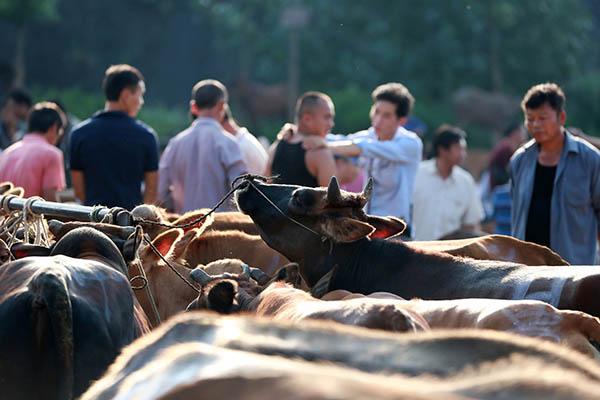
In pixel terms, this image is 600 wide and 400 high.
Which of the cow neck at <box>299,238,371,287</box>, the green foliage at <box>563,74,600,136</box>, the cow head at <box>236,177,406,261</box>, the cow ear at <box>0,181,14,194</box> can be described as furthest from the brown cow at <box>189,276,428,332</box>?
the green foliage at <box>563,74,600,136</box>

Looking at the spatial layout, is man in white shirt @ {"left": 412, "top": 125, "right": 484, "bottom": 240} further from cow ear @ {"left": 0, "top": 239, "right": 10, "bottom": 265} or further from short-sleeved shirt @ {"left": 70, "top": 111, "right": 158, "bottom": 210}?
cow ear @ {"left": 0, "top": 239, "right": 10, "bottom": 265}

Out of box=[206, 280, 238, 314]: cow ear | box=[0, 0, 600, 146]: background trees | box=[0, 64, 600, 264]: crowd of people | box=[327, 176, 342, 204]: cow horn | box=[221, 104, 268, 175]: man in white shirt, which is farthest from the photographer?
box=[0, 0, 600, 146]: background trees

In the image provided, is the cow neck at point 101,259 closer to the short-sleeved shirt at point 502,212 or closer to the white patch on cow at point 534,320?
the white patch on cow at point 534,320

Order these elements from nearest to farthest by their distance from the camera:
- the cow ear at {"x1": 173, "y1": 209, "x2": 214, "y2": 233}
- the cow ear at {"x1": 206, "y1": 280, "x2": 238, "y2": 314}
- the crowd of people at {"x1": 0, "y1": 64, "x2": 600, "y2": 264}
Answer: the cow ear at {"x1": 206, "y1": 280, "x2": 238, "y2": 314}, the cow ear at {"x1": 173, "y1": 209, "x2": 214, "y2": 233}, the crowd of people at {"x1": 0, "y1": 64, "x2": 600, "y2": 264}

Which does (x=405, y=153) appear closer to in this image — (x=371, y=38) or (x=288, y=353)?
(x=288, y=353)

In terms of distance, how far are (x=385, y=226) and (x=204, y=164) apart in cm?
301

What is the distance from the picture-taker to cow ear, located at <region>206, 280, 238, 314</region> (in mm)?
4758

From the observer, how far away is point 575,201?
8539 millimetres

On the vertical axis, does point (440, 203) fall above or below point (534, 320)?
below

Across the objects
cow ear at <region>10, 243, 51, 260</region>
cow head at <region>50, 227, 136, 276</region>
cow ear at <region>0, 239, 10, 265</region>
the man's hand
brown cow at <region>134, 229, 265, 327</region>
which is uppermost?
the man's hand

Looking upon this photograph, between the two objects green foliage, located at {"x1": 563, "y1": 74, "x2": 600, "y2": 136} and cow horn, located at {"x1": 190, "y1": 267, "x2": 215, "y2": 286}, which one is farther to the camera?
green foliage, located at {"x1": 563, "y1": 74, "x2": 600, "y2": 136}

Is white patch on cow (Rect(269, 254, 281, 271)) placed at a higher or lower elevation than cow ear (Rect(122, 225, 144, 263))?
lower

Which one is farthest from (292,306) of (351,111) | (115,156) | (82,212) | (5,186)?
(351,111)

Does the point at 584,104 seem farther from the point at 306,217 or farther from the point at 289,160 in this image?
the point at 306,217
